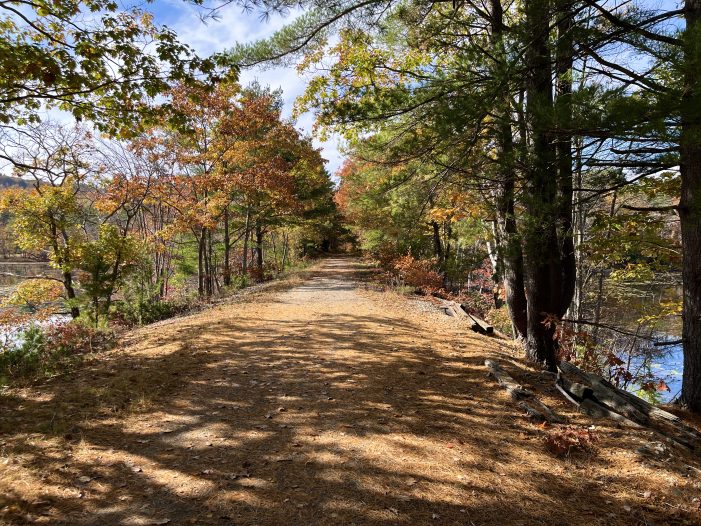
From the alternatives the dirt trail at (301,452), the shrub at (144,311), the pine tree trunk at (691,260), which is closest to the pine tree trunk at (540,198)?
the dirt trail at (301,452)

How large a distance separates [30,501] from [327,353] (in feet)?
15.4

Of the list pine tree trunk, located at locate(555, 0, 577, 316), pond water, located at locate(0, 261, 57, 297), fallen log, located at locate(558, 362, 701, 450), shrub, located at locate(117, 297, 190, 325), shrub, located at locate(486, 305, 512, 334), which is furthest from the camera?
pond water, located at locate(0, 261, 57, 297)

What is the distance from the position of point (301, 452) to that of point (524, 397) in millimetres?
3194

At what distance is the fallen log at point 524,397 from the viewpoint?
15.1ft

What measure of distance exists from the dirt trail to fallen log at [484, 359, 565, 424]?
15cm

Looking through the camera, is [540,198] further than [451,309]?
No

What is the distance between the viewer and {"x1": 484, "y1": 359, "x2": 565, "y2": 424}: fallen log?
15.1ft

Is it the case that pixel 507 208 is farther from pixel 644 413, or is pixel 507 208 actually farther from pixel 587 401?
pixel 644 413

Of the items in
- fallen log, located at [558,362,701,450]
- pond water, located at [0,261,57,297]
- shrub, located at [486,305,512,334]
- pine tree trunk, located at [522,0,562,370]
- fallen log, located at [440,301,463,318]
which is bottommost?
shrub, located at [486,305,512,334]

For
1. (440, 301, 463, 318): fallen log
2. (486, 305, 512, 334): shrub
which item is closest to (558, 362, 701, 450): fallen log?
(440, 301, 463, 318): fallen log

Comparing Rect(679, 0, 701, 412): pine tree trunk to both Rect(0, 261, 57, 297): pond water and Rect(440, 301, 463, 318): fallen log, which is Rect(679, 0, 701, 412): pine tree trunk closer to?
Rect(440, 301, 463, 318): fallen log

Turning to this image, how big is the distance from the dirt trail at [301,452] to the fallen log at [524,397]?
0.51ft

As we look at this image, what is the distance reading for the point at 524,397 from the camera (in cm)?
509

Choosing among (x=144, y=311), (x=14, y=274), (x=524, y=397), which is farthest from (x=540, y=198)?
(x=14, y=274)
